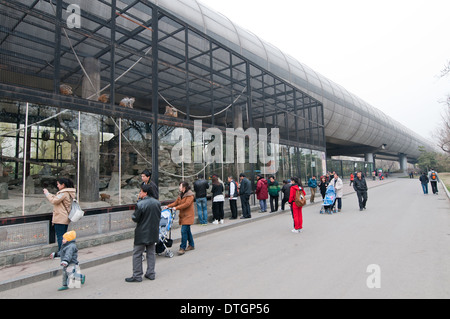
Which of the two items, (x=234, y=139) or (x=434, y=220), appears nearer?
(x=434, y=220)

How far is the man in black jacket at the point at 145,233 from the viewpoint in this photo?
413cm

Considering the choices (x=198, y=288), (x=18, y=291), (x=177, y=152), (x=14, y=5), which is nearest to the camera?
(x=198, y=288)

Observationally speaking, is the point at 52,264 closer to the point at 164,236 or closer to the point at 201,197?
the point at 164,236

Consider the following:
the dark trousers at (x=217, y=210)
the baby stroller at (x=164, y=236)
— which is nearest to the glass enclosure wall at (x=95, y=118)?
the dark trousers at (x=217, y=210)

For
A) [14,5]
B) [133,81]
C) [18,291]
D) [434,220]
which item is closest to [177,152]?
[133,81]

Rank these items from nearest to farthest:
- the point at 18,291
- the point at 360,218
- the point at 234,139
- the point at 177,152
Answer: the point at 18,291, the point at 360,218, the point at 177,152, the point at 234,139

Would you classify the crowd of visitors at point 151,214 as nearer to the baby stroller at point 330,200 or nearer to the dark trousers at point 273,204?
the dark trousers at point 273,204

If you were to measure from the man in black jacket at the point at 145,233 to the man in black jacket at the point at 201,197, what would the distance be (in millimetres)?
4172

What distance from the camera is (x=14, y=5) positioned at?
6.46 meters

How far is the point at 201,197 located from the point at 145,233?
4599mm

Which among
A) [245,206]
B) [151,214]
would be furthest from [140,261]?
[245,206]
